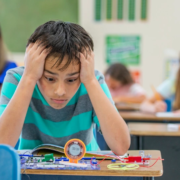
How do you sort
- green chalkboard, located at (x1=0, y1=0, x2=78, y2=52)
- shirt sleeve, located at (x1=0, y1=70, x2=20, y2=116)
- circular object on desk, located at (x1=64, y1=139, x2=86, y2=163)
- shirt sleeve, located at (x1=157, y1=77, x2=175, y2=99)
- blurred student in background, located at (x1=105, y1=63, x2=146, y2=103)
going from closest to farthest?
circular object on desk, located at (x1=64, y1=139, x2=86, y2=163) → shirt sleeve, located at (x1=0, y1=70, x2=20, y2=116) → shirt sleeve, located at (x1=157, y1=77, x2=175, y2=99) → blurred student in background, located at (x1=105, y1=63, x2=146, y2=103) → green chalkboard, located at (x1=0, y1=0, x2=78, y2=52)

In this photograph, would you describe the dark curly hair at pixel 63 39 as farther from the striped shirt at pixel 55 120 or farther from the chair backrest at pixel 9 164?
the chair backrest at pixel 9 164

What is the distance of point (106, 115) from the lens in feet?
3.74

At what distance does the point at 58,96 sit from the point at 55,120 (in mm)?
172

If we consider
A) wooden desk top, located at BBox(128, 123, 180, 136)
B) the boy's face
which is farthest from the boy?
wooden desk top, located at BBox(128, 123, 180, 136)

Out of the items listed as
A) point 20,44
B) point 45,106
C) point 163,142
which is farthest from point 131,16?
point 45,106

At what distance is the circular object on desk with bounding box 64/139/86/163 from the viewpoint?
0.97 metres

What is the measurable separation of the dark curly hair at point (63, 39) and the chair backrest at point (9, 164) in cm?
48

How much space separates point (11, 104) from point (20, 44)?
12.0 feet

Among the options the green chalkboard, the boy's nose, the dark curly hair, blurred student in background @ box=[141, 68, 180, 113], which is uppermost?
the green chalkboard

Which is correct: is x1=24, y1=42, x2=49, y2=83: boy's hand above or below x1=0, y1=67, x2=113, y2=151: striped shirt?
above

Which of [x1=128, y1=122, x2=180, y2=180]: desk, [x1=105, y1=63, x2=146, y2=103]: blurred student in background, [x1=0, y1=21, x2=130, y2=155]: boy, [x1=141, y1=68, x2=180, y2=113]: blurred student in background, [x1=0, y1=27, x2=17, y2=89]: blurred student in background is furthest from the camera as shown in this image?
[x1=105, y1=63, x2=146, y2=103]: blurred student in background

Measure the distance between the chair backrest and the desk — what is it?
126 centimetres

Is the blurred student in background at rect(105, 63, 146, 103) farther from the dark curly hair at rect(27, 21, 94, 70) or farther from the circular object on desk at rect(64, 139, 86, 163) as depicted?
the circular object on desk at rect(64, 139, 86, 163)

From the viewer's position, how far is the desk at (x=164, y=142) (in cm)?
177
